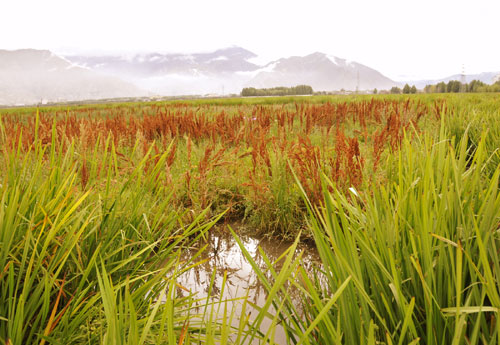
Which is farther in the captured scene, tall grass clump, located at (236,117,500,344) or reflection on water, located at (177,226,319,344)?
reflection on water, located at (177,226,319,344)

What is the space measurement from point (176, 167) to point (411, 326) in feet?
9.89

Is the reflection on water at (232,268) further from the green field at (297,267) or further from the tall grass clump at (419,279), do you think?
the tall grass clump at (419,279)

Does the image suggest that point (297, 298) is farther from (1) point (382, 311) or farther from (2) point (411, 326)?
(2) point (411, 326)

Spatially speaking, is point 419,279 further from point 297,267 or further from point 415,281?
point 297,267

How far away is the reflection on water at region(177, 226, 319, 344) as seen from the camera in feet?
5.31

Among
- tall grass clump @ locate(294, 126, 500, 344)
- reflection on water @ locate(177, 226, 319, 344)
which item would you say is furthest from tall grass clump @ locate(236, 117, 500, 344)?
reflection on water @ locate(177, 226, 319, 344)

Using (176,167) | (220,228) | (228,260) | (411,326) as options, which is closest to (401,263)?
(411,326)

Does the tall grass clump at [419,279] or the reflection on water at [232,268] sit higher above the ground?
the tall grass clump at [419,279]

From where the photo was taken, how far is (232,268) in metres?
1.91

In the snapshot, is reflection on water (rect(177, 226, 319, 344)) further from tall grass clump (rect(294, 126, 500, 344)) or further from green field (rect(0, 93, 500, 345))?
tall grass clump (rect(294, 126, 500, 344))

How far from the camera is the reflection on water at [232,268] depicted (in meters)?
1.62

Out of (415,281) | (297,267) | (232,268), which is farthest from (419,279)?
(232,268)

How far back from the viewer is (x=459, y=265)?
533mm

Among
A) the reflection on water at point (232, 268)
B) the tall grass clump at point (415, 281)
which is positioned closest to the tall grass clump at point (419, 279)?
the tall grass clump at point (415, 281)
